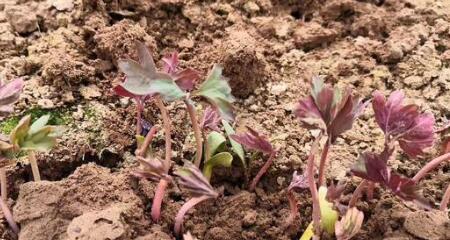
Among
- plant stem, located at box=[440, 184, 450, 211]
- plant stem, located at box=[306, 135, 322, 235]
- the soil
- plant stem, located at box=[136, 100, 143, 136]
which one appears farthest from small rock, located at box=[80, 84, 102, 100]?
plant stem, located at box=[440, 184, 450, 211]

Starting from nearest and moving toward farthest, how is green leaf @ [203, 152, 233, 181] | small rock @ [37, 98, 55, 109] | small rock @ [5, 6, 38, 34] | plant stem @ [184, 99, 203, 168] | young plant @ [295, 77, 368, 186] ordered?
young plant @ [295, 77, 368, 186] < plant stem @ [184, 99, 203, 168] < green leaf @ [203, 152, 233, 181] < small rock @ [37, 98, 55, 109] < small rock @ [5, 6, 38, 34]

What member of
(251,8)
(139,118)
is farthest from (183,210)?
(251,8)

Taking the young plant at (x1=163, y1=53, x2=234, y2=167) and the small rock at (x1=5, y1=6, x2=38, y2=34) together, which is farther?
the small rock at (x1=5, y1=6, x2=38, y2=34)

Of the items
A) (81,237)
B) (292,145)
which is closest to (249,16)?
(292,145)

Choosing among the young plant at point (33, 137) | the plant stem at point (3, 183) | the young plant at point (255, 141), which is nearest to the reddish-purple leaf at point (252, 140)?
the young plant at point (255, 141)

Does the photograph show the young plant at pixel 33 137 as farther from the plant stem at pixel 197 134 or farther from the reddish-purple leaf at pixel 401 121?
the reddish-purple leaf at pixel 401 121

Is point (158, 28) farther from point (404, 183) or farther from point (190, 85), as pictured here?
point (404, 183)

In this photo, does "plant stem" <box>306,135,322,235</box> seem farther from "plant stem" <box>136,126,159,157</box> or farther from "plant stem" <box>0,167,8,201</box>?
"plant stem" <box>0,167,8,201</box>

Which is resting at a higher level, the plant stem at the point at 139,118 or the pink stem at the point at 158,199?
the plant stem at the point at 139,118
